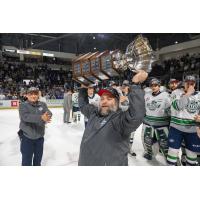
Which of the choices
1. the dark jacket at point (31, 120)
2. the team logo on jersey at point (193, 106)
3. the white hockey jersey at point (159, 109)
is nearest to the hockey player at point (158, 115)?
A: the white hockey jersey at point (159, 109)

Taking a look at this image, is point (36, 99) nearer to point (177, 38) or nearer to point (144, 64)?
point (144, 64)

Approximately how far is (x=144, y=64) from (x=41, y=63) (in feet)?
54.1

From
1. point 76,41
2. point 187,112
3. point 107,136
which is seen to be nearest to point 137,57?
point 107,136

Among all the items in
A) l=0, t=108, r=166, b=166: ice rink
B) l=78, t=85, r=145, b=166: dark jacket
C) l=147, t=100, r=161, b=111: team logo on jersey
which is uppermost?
l=147, t=100, r=161, b=111: team logo on jersey

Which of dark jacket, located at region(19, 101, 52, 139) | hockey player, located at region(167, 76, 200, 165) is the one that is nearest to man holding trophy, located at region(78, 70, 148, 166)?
dark jacket, located at region(19, 101, 52, 139)

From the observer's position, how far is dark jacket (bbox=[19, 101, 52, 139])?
225cm

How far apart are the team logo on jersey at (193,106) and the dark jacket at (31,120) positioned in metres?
1.57

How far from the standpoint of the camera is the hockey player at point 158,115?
2.96m

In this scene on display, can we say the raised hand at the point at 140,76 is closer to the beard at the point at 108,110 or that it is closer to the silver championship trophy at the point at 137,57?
the silver championship trophy at the point at 137,57

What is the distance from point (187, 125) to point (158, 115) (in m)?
0.53

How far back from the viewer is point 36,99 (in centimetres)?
237

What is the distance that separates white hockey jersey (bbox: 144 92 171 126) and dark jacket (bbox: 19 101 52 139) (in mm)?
1436

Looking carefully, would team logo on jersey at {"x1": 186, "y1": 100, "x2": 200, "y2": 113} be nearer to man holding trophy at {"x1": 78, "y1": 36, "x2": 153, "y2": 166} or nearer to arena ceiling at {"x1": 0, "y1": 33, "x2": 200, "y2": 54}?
man holding trophy at {"x1": 78, "y1": 36, "x2": 153, "y2": 166}
